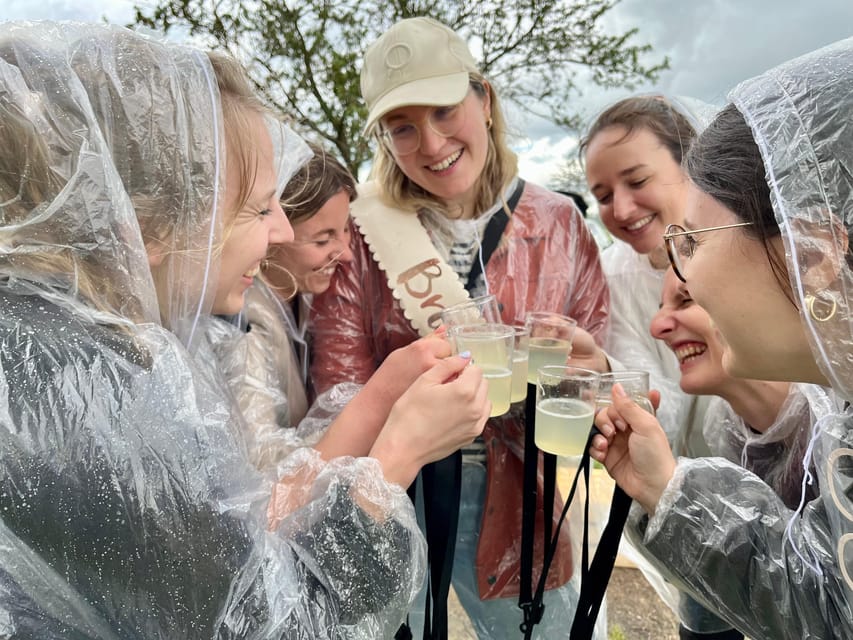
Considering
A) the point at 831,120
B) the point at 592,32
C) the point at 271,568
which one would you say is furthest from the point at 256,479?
the point at 592,32

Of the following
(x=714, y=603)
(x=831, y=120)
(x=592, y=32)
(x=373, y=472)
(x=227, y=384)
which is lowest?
(x=714, y=603)

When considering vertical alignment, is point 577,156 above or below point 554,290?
above

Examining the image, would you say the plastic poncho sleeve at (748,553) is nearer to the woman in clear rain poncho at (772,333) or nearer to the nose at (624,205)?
the woman in clear rain poncho at (772,333)

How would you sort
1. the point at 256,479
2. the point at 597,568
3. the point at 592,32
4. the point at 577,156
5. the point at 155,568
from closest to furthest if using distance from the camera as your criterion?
the point at 155,568 < the point at 256,479 < the point at 597,568 < the point at 577,156 < the point at 592,32

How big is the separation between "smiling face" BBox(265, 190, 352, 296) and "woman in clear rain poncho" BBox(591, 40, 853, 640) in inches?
43.0

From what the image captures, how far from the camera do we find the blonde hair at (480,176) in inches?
79.6

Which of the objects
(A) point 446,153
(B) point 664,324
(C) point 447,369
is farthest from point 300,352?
(B) point 664,324

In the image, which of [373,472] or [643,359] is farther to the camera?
[643,359]

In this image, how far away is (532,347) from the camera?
1702 millimetres

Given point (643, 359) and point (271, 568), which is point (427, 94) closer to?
point (643, 359)

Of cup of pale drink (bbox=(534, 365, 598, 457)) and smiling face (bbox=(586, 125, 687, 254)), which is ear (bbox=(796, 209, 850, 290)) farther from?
smiling face (bbox=(586, 125, 687, 254))

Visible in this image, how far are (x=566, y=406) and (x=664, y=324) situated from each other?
1.71 feet

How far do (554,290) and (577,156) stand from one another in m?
0.86

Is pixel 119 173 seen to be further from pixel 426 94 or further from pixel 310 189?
pixel 426 94
